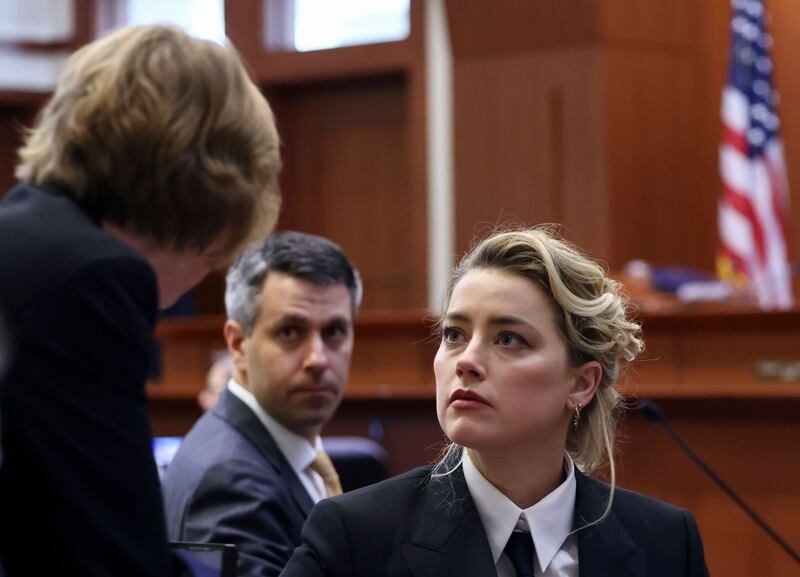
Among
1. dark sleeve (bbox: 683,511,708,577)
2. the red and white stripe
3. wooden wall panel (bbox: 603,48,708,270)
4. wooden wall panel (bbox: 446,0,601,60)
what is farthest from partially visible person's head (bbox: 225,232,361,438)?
wooden wall panel (bbox: 446,0,601,60)

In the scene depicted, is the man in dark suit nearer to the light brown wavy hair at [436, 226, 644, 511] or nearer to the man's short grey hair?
the man's short grey hair

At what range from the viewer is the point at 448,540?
2100mm

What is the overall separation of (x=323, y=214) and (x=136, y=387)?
905 centimetres

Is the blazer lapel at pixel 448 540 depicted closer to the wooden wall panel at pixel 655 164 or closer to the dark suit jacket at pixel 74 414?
the dark suit jacket at pixel 74 414

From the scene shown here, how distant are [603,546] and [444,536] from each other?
0.92 ft

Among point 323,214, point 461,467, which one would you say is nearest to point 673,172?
point 323,214

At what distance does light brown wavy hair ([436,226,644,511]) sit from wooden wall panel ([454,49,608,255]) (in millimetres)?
5906

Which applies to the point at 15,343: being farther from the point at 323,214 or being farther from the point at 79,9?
the point at 79,9

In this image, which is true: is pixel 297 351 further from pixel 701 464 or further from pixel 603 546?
pixel 603 546

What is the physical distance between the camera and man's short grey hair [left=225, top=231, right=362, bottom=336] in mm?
3158

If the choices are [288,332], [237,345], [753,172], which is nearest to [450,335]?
[288,332]

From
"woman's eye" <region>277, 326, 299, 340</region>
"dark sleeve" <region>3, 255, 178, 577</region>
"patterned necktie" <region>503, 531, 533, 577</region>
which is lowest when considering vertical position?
"patterned necktie" <region>503, 531, 533, 577</region>

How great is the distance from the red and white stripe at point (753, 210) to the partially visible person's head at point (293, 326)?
4.73 meters

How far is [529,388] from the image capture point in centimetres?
221
